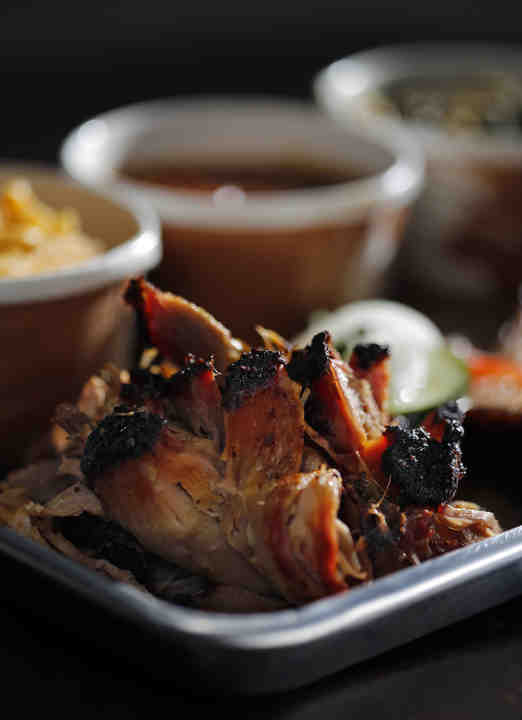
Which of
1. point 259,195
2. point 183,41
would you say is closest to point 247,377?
point 259,195

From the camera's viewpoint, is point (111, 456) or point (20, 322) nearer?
point (111, 456)

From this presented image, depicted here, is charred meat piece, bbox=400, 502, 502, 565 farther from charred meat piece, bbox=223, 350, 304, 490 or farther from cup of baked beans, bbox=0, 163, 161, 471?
cup of baked beans, bbox=0, 163, 161, 471

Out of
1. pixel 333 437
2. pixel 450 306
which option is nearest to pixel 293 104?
pixel 450 306

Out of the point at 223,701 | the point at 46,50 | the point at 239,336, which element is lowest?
the point at 46,50

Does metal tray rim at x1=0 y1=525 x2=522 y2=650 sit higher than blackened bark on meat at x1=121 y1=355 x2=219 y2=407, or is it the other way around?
blackened bark on meat at x1=121 y1=355 x2=219 y2=407

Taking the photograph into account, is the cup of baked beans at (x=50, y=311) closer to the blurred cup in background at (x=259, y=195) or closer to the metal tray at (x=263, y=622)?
the blurred cup in background at (x=259, y=195)

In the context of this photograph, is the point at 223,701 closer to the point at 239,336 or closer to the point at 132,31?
the point at 239,336

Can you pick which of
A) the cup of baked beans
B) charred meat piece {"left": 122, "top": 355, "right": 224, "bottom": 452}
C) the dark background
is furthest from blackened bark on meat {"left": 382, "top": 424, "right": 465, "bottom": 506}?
the dark background
